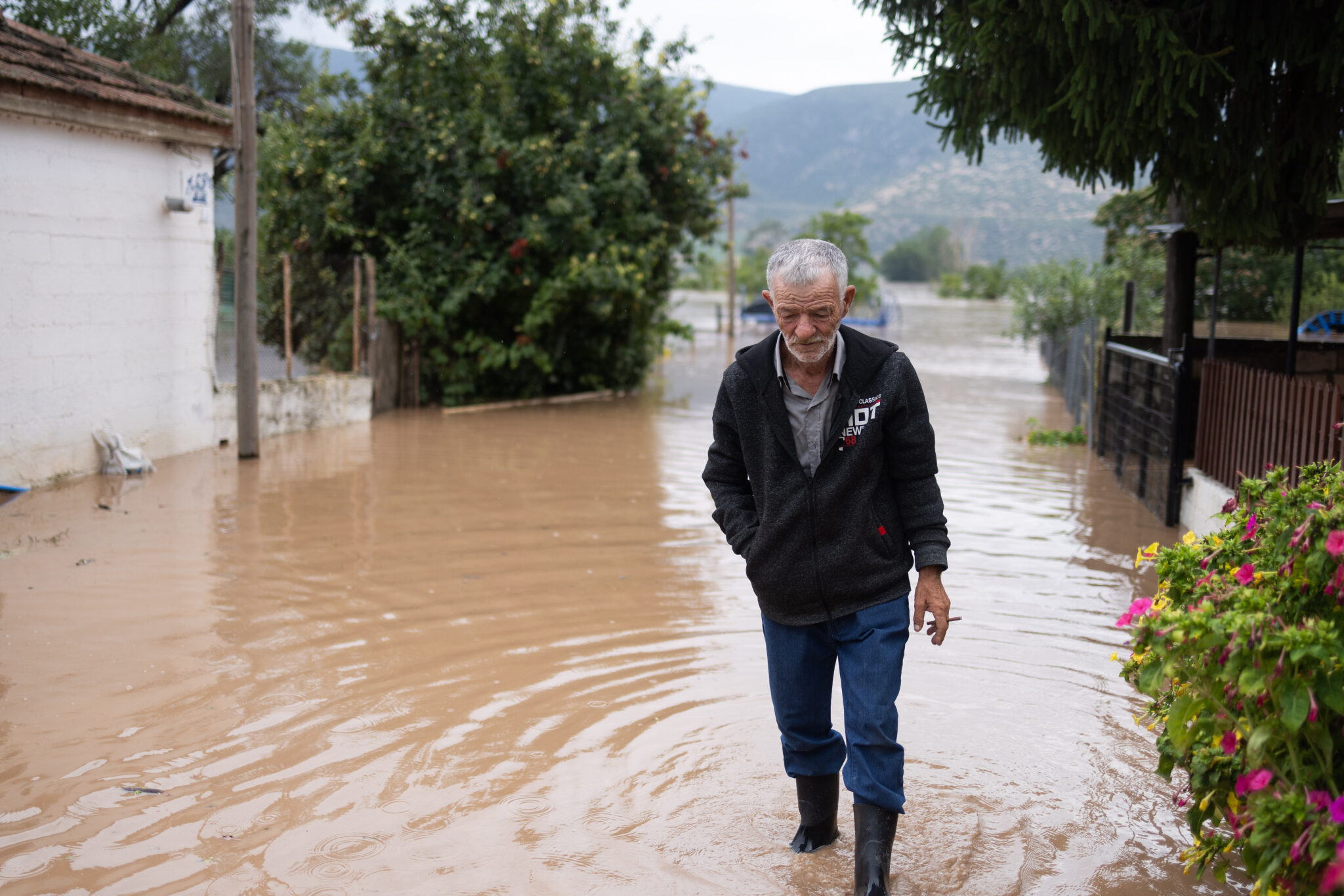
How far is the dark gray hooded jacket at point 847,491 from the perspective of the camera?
3.26m

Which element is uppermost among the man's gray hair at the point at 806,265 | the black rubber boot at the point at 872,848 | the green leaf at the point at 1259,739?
the man's gray hair at the point at 806,265

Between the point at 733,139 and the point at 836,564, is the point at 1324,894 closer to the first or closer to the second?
the point at 836,564

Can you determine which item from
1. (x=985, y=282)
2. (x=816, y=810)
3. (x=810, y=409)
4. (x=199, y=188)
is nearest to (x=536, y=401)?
(x=199, y=188)

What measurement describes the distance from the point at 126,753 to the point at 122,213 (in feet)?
25.8

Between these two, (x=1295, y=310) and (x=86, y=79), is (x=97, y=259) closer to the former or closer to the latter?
(x=86, y=79)

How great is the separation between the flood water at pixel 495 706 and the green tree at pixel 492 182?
307 inches

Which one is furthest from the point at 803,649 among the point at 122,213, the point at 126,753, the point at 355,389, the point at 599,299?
the point at 599,299

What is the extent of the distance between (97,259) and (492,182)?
730 cm

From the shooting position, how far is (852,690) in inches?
130

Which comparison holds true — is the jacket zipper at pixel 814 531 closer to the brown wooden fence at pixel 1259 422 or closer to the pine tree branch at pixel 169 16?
the brown wooden fence at pixel 1259 422

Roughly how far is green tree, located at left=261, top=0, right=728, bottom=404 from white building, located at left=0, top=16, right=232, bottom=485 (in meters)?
4.80

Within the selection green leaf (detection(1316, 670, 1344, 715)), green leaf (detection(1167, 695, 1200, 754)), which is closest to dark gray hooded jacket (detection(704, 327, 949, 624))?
green leaf (detection(1167, 695, 1200, 754))

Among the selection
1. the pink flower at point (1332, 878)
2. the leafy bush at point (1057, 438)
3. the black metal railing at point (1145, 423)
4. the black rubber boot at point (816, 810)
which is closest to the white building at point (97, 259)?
the black rubber boot at point (816, 810)

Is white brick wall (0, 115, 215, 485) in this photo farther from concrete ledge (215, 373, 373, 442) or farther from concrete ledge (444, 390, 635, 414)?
concrete ledge (444, 390, 635, 414)
